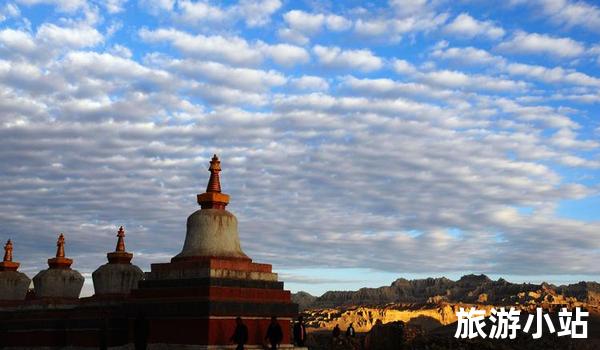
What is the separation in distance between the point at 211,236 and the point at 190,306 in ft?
9.52

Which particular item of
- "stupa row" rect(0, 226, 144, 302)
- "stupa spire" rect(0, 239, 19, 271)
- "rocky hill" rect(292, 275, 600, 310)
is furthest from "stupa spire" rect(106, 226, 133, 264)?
"rocky hill" rect(292, 275, 600, 310)

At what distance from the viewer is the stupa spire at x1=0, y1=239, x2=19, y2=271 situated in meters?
36.1

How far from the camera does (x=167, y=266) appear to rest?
23.5m

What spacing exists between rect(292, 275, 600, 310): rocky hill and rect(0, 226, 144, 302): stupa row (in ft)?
317

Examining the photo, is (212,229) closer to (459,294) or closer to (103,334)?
(103,334)

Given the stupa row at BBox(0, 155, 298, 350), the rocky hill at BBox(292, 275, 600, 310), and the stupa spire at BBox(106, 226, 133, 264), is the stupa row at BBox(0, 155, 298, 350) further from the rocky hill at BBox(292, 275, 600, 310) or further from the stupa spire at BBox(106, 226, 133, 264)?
the rocky hill at BBox(292, 275, 600, 310)

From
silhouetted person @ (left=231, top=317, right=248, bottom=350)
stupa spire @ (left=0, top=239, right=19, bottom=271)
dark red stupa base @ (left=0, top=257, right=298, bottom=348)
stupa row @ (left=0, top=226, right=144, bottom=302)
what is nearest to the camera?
silhouetted person @ (left=231, top=317, right=248, bottom=350)

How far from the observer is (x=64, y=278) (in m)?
33.2

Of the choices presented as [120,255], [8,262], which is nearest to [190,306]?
[120,255]

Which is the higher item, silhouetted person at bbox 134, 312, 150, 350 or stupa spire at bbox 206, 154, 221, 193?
stupa spire at bbox 206, 154, 221, 193

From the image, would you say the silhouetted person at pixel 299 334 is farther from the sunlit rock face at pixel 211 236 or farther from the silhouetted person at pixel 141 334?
the silhouetted person at pixel 141 334

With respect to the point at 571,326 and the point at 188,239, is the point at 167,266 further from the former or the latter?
the point at 571,326

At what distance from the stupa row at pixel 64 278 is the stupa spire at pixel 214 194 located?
21.5 ft

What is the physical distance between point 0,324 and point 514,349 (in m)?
28.2
